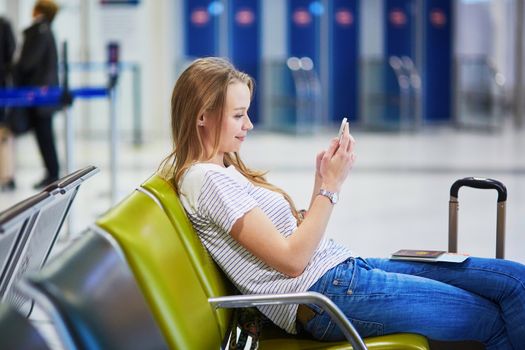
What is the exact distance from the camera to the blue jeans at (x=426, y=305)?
261 centimetres

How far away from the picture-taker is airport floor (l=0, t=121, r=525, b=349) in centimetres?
618

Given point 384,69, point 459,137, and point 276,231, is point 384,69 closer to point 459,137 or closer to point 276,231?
point 459,137

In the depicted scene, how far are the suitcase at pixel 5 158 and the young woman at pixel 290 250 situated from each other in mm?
5839

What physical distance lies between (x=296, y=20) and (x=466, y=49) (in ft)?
10.3

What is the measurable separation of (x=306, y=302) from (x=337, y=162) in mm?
423

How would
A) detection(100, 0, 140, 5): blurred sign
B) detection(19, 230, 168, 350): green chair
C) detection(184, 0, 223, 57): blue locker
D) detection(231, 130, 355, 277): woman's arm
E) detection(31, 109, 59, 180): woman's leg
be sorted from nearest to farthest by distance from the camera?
detection(19, 230, 168, 350): green chair, detection(231, 130, 355, 277): woman's arm, detection(31, 109, 59, 180): woman's leg, detection(100, 0, 140, 5): blurred sign, detection(184, 0, 223, 57): blue locker

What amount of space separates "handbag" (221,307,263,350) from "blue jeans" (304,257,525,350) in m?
0.15

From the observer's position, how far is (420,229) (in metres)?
6.48

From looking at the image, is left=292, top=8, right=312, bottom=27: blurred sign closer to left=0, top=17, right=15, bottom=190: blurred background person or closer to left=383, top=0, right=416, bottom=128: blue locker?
left=383, top=0, right=416, bottom=128: blue locker

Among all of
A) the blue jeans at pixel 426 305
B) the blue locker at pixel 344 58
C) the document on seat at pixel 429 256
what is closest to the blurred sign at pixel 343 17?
the blue locker at pixel 344 58

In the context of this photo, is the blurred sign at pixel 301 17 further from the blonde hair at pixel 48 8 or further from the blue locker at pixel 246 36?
the blonde hair at pixel 48 8

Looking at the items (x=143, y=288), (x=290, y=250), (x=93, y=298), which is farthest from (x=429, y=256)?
(x=93, y=298)

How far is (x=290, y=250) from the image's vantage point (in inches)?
98.9

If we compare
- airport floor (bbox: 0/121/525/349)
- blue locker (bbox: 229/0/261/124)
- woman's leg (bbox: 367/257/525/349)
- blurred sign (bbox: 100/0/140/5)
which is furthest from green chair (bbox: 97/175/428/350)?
blue locker (bbox: 229/0/261/124)
